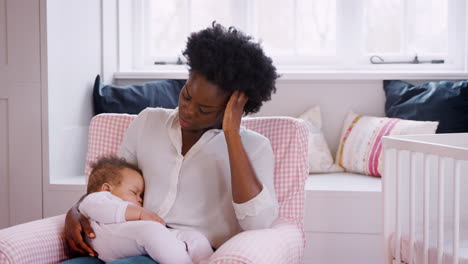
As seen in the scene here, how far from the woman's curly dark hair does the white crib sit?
481 mm

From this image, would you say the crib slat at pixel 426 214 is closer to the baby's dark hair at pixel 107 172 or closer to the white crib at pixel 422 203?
the white crib at pixel 422 203

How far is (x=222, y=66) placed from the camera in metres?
1.66

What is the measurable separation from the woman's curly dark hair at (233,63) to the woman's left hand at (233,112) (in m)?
0.02

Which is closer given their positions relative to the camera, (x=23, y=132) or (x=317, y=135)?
(x=23, y=132)

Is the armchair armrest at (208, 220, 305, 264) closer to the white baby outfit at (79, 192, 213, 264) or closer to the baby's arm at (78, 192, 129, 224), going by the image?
the white baby outfit at (79, 192, 213, 264)

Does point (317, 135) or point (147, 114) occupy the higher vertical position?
point (147, 114)

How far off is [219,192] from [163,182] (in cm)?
15

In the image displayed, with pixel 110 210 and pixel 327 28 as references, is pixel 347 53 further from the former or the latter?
pixel 110 210

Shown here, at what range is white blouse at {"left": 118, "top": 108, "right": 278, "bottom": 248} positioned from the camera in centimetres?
173

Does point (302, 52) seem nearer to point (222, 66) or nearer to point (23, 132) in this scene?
point (23, 132)

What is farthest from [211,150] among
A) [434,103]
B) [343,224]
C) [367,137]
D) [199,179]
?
[434,103]

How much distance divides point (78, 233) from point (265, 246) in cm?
48

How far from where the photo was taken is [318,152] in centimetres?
309

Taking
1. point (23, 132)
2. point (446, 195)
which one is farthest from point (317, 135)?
point (23, 132)
